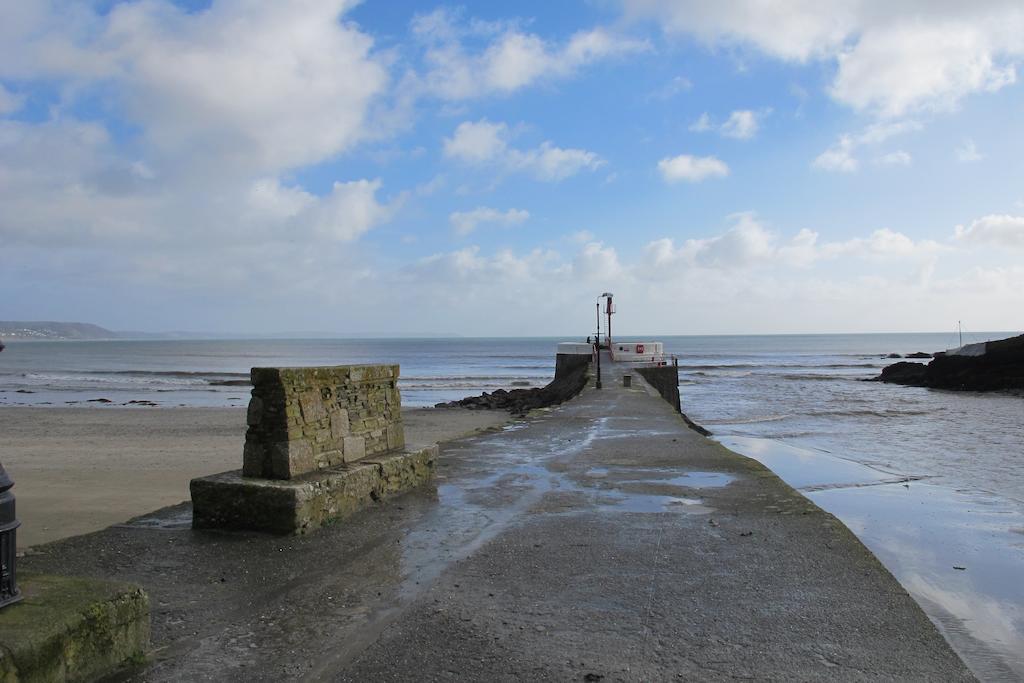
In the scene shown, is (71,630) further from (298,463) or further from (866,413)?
(866,413)

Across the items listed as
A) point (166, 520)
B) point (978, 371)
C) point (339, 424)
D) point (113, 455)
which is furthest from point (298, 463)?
point (978, 371)

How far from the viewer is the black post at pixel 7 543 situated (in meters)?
2.87

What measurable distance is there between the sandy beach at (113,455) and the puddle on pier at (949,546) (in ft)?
21.9

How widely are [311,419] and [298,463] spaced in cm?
40

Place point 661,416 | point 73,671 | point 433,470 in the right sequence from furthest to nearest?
1. point 661,416
2. point 433,470
3. point 73,671

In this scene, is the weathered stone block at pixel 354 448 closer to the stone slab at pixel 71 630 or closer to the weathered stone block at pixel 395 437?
the weathered stone block at pixel 395 437

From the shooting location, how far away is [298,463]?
6176 millimetres

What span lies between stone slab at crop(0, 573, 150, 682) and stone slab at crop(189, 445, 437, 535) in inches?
86.8

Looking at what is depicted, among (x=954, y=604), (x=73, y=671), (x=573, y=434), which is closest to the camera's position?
(x=73, y=671)

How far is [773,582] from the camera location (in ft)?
15.7

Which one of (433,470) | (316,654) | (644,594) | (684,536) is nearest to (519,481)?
(433,470)

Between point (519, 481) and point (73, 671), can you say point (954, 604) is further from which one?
point (73, 671)

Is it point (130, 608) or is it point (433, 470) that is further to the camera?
point (433, 470)

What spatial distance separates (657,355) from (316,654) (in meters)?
31.9
